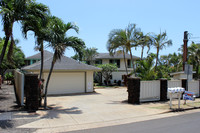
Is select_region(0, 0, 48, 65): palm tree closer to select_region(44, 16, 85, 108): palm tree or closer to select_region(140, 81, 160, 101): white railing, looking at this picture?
select_region(44, 16, 85, 108): palm tree

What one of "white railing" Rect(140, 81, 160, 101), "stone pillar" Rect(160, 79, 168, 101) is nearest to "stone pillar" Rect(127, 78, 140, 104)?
"white railing" Rect(140, 81, 160, 101)

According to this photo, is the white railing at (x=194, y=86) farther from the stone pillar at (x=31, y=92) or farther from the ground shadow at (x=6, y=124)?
the ground shadow at (x=6, y=124)

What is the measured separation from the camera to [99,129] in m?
7.33

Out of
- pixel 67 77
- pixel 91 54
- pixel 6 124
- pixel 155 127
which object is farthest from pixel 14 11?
pixel 91 54

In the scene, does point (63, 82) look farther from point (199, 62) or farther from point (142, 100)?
point (199, 62)

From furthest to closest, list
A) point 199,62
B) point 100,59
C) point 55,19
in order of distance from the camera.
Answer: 1. point 100,59
2. point 199,62
3. point 55,19

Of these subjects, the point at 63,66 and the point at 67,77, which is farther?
the point at 67,77

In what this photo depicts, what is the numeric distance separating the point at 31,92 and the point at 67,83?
8.64 metres

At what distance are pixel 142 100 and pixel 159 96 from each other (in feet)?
5.22

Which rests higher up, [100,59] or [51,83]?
[100,59]

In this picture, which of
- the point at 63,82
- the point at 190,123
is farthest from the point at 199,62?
the point at 190,123

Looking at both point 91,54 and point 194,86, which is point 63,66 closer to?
point 194,86

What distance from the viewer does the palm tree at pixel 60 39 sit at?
10.1 metres

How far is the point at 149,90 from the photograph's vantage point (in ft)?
45.6
